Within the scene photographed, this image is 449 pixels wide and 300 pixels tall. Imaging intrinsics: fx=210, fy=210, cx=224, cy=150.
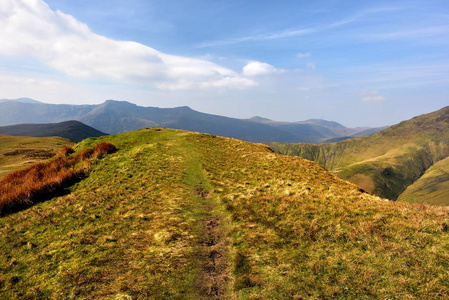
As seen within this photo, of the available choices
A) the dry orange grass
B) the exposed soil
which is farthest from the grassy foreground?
the dry orange grass

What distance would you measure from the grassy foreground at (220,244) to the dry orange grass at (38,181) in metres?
1.43

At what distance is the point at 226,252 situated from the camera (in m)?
11.0

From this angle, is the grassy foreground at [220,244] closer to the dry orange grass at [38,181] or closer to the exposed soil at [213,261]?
the exposed soil at [213,261]

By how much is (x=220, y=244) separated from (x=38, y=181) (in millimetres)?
18813

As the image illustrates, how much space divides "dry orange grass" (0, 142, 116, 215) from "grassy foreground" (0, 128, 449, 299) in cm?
→ 143

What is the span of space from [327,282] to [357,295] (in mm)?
1070

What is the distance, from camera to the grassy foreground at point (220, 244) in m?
8.58

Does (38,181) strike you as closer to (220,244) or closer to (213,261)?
(220,244)

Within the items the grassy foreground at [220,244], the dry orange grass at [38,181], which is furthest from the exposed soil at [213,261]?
the dry orange grass at [38,181]

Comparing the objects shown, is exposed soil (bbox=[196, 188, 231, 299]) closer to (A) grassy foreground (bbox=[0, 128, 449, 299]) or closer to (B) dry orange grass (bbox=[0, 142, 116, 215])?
(A) grassy foreground (bbox=[0, 128, 449, 299])

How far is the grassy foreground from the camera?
28.1 ft

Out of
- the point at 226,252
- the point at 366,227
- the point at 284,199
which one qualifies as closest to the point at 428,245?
the point at 366,227

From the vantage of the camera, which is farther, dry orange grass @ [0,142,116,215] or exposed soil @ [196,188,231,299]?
dry orange grass @ [0,142,116,215]

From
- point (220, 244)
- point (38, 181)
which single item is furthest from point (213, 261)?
point (38, 181)
